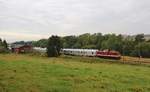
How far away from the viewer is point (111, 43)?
81.6 m

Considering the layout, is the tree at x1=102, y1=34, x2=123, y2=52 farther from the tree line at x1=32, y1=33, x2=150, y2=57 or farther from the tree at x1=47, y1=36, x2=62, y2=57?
the tree at x1=47, y1=36, x2=62, y2=57

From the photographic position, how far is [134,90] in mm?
14633

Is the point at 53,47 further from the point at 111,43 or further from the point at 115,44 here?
the point at 111,43

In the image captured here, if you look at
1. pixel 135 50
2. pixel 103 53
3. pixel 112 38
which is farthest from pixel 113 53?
pixel 112 38

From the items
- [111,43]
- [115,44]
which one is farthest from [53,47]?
[111,43]

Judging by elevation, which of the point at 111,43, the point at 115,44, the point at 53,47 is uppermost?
the point at 111,43

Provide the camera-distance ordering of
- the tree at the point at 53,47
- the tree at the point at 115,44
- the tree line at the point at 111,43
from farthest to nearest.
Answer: the tree at the point at 115,44 < the tree line at the point at 111,43 < the tree at the point at 53,47

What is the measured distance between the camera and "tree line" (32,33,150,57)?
65.5 metres

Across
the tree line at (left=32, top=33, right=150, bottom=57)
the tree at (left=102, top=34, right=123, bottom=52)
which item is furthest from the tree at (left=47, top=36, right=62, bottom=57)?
the tree at (left=102, top=34, right=123, bottom=52)

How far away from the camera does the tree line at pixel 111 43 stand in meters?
65.5

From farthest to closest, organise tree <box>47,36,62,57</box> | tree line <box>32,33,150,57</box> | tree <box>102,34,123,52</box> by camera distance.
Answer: tree <box>102,34,123,52</box> < tree line <box>32,33,150,57</box> < tree <box>47,36,62,57</box>

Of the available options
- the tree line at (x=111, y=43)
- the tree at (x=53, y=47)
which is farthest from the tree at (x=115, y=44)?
the tree at (x=53, y=47)

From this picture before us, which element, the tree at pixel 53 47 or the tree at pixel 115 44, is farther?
the tree at pixel 115 44

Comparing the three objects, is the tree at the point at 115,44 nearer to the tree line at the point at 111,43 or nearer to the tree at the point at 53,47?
the tree line at the point at 111,43
